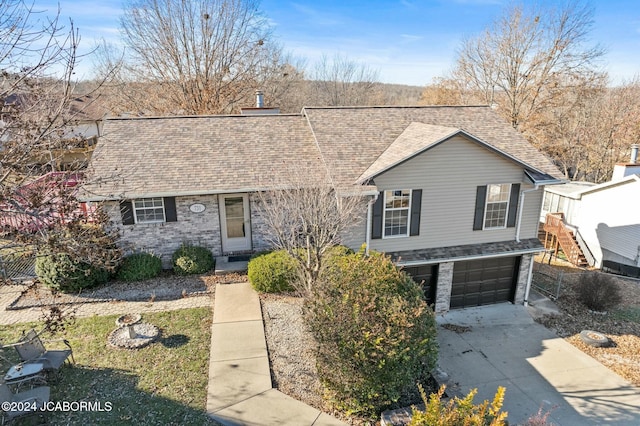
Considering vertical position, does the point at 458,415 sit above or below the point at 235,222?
below

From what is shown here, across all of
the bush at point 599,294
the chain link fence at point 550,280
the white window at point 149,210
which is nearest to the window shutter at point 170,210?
the white window at point 149,210

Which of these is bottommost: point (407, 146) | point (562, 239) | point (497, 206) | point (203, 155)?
point (562, 239)

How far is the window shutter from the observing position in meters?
13.1

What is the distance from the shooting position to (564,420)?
873 cm

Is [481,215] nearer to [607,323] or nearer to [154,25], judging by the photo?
[607,323]

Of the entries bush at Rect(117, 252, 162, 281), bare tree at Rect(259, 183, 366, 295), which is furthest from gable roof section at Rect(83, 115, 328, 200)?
bush at Rect(117, 252, 162, 281)

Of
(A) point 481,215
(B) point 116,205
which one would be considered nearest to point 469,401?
(A) point 481,215

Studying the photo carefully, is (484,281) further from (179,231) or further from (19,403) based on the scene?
(19,403)

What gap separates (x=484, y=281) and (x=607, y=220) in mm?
10348

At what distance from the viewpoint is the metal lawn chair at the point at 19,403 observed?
21.8 ft

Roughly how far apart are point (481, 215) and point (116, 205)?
12039mm

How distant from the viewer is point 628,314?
13797 millimetres

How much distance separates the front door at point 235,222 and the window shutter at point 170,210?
4.97 ft

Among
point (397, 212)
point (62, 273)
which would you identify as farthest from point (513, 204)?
point (62, 273)
